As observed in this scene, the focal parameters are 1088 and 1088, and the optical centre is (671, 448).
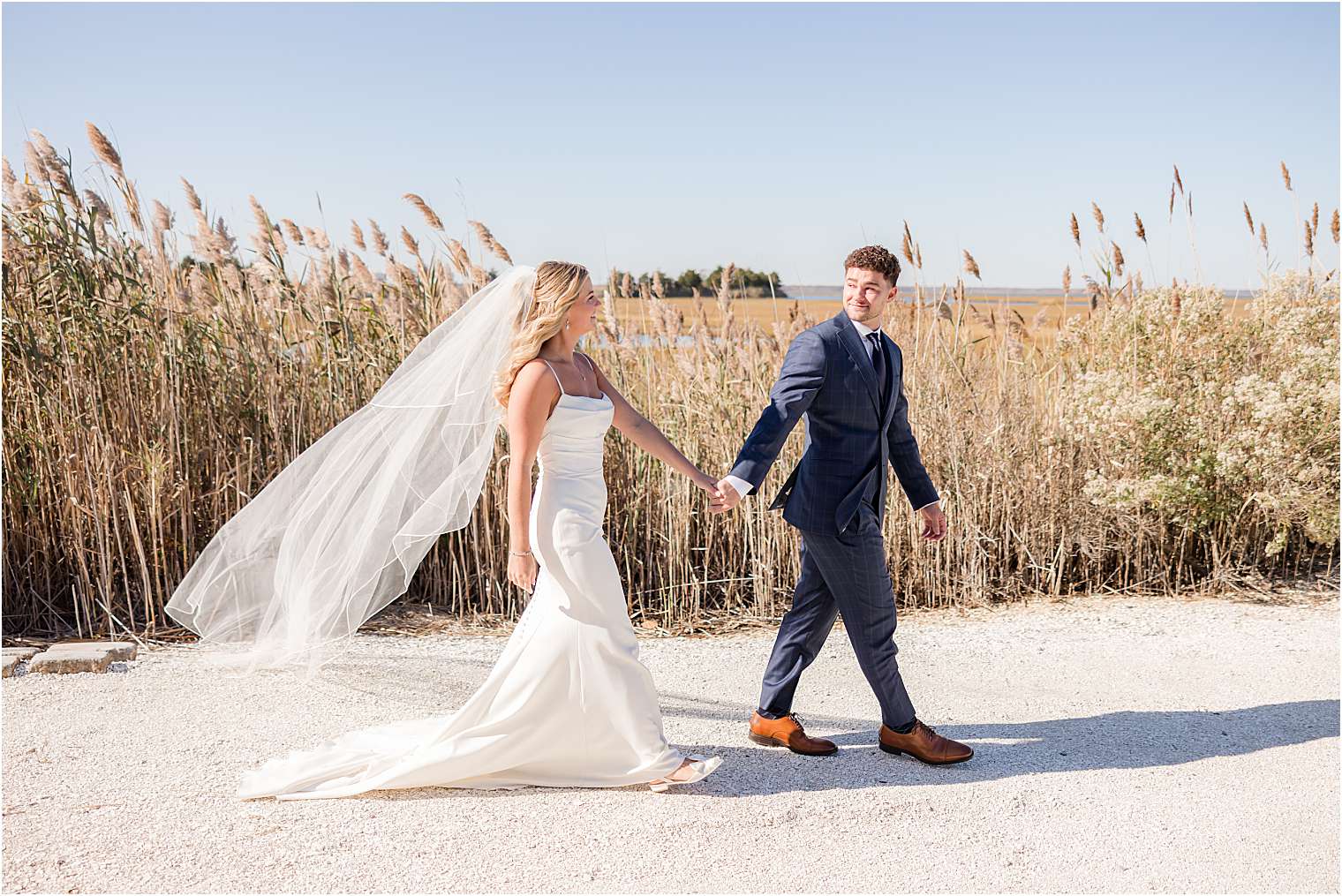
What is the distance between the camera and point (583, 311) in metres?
3.28

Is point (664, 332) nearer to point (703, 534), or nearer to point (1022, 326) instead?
point (703, 534)

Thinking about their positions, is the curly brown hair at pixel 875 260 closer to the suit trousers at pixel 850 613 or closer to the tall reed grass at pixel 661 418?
the suit trousers at pixel 850 613

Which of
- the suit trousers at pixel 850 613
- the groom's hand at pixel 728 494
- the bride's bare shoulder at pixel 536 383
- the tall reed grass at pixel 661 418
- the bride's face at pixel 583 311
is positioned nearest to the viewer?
the bride's bare shoulder at pixel 536 383

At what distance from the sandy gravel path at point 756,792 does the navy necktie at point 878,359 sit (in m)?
1.23

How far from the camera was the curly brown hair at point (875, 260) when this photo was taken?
136 inches

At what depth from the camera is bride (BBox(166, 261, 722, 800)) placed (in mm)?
3191

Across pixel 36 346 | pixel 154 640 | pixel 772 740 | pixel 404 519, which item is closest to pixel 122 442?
pixel 36 346

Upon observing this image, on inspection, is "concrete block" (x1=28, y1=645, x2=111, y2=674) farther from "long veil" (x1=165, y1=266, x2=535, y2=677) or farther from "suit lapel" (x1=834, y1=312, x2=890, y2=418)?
"suit lapel" (x1=834, y1=312, x2=890, y2=418)

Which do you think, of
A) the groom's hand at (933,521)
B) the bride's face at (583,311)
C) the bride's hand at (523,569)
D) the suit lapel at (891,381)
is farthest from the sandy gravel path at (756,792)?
the bride's face at (583,311)

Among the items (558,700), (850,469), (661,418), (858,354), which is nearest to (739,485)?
(850,469)

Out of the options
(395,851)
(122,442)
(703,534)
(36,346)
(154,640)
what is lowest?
(395,851)

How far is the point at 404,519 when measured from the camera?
3.63m

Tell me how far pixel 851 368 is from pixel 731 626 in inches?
88.2

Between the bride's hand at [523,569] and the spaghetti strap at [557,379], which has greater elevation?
the spaghetti strap at [557,379]
